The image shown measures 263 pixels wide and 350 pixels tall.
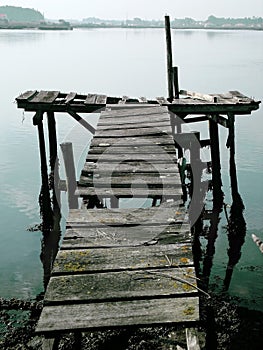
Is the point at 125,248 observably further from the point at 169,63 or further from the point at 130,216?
the point at 169,63

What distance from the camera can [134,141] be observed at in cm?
713

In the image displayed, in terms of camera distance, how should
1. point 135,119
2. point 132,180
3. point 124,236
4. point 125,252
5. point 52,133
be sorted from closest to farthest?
point 125,252, point 124,236, point 132,180, point 135,119, point 52,133

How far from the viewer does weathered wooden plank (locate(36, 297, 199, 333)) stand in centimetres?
311

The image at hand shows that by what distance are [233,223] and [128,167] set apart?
607 centimetres

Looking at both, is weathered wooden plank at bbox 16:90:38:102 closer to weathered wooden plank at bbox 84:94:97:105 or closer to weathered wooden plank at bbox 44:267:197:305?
weathered wooden plank at bbox 84:94:97:105

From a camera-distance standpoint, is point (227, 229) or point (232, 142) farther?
point (227, 229)

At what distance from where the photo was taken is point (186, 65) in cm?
4509

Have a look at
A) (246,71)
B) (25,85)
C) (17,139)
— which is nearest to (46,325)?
A: (17,139)

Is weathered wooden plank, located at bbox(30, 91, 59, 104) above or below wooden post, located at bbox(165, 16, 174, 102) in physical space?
below

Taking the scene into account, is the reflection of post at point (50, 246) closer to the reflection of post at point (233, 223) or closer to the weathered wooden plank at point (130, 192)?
the reflection of post at point (233, 223)

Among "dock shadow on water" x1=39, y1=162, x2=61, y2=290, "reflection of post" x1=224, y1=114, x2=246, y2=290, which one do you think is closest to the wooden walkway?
"reflection of post" x1=224, y1=114, x2=246, y2=290

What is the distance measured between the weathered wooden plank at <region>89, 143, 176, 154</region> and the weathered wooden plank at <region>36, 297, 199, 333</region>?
136 inches

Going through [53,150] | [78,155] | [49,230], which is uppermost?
[53,150]

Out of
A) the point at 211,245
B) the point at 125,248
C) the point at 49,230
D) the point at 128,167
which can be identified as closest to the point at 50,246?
the point at 49,230
